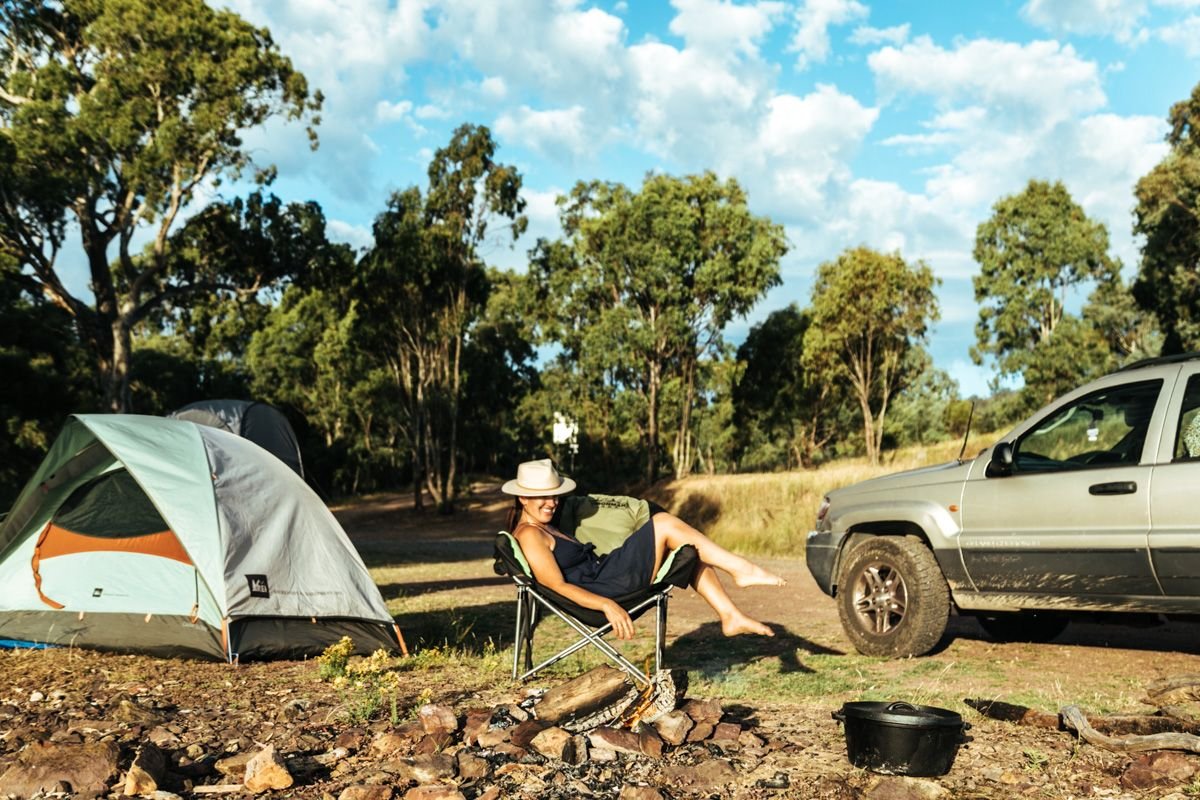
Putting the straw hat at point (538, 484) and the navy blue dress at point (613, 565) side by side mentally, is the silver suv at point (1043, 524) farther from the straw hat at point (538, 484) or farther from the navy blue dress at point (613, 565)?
the straw hat at point (538, 484)

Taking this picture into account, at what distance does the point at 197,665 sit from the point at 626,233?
23543mm

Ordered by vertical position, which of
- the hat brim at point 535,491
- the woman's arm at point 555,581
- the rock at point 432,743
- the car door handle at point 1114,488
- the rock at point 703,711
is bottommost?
the rock at point 432,743

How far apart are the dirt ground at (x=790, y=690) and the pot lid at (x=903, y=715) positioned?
0.22 meters

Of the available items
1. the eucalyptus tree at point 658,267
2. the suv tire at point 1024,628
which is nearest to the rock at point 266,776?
the suv tire at point 1024,628

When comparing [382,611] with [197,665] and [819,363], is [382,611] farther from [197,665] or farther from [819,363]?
[819,363]

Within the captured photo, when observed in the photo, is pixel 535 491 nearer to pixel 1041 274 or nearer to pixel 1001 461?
pixel 1001 461

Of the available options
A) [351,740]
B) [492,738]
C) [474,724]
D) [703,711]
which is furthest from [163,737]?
[703,711]

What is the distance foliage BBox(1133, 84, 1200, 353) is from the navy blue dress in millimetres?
24165

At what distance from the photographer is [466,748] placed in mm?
4375

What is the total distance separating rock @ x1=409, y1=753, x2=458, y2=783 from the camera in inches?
158

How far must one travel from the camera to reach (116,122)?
71.2ft

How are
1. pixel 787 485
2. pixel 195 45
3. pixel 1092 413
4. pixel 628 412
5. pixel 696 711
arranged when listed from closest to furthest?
pixel 696 711 → pixel 1092 413 → pixel 787 485 → pixel 195 45 → pixel 628 412

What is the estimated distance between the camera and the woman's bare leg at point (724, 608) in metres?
5.75

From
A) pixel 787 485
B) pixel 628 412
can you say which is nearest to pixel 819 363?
pixel 628 412
